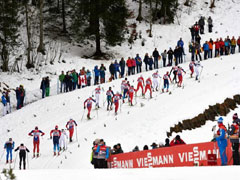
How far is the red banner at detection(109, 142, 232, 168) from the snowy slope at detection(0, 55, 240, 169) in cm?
365

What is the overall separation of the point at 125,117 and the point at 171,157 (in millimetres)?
9539

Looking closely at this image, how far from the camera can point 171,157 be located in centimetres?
1227

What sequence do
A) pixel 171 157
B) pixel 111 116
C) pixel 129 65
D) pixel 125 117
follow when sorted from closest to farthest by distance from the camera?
pixel 171 157 → pixel 125 117 → pixel 111 116 → pixel 129 65

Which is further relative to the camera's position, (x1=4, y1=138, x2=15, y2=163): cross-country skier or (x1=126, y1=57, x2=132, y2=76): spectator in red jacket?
(x1=126, y1=57, x2=132, y2=76): spectator in red jacket

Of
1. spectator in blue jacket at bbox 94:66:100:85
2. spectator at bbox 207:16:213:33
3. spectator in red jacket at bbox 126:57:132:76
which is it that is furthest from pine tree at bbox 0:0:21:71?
spectator at bbox 207:16:213:33

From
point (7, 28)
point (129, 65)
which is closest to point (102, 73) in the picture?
point (129, 65)

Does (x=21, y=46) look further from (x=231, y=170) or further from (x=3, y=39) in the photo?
(x=231, y=170)

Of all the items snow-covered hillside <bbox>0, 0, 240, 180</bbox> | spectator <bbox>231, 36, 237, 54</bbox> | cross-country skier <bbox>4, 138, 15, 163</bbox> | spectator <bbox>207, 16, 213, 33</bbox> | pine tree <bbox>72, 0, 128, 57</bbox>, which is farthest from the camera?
spectator <bbox>207, 16, 213, 33</bbox>

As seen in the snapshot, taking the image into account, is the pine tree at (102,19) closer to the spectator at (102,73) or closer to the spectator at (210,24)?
the spectator at (102,73)

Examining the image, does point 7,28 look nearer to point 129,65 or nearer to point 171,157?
point 129,65

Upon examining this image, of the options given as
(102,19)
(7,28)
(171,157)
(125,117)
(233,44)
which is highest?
(102,19)

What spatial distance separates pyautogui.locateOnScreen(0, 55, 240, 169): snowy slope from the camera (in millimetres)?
18391

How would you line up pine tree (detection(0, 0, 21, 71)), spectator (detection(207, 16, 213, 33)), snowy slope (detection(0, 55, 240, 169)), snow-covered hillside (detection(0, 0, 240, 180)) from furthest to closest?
spectator (detection(207, 16, 213, 33))
pine tree (detection(0, 0, 21, 71))
snowy slope (detection(0, 55, 240, 169))
snow-covered hillside (detection(0, 0, 240, 180))

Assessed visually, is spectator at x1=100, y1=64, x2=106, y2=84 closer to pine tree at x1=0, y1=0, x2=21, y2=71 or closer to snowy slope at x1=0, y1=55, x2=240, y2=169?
snowy slope at x1=0, y1=55, x2=240, y2=169
